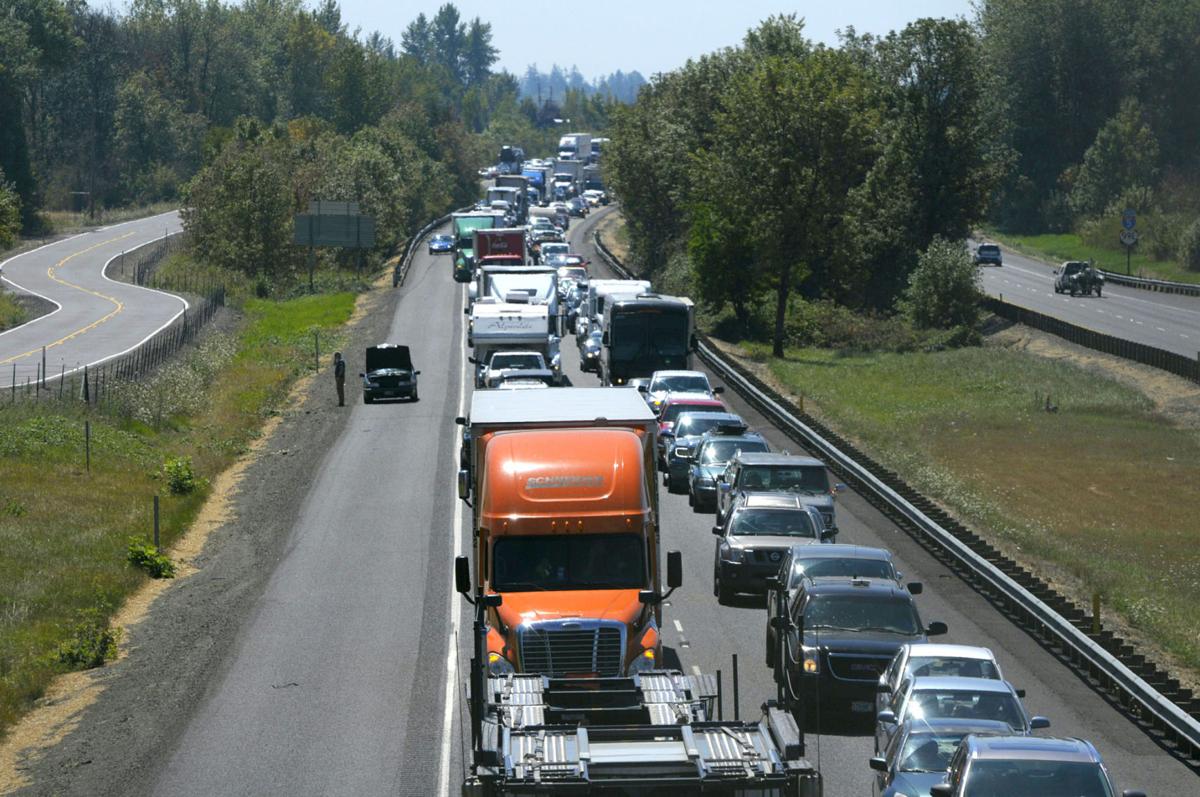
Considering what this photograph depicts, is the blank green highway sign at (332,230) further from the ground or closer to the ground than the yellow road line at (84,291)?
further from the ground

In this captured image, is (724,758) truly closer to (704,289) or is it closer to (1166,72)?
(704,289)

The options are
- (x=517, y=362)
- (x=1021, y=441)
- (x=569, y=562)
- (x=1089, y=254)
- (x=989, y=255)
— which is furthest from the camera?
(x=1089, y=254)

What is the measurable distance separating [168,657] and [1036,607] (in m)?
13.6

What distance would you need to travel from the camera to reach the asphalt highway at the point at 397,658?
18.4m

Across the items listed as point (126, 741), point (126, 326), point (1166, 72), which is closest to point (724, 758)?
point (126, 741)

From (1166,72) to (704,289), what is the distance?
82.9 m

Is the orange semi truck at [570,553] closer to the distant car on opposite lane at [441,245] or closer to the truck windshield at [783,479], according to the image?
the truck windshield at [783,479]

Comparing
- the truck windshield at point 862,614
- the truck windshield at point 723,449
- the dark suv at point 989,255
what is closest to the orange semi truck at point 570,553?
the truck windshield at point 862,614

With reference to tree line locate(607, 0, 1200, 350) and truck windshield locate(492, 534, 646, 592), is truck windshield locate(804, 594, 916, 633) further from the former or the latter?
tree line locate(607, 0, 1200, 350)

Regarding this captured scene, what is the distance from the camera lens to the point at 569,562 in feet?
62.1

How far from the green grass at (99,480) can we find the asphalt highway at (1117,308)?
3589cm

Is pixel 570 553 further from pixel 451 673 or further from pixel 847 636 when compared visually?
pixel 451 673

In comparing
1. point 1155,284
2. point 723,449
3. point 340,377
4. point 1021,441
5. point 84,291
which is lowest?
point 84,291

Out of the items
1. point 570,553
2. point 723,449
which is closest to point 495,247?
point 723,449
